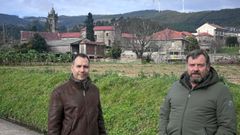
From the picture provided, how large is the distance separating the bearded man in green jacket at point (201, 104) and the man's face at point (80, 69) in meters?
0.87

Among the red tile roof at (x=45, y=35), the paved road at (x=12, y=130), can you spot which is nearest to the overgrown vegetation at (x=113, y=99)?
the paved road at (x=12, y=130)

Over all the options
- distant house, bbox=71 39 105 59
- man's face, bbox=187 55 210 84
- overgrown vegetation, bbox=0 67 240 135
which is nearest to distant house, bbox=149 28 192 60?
distant house, bbox=71 39 105 59

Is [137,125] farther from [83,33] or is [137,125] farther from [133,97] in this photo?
[83,33]

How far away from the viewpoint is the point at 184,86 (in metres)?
3.86

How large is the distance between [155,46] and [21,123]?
67419 millimetres

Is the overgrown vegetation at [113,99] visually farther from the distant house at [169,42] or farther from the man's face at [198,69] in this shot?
the distant house at [169,42]

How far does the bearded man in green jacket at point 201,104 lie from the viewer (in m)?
3.61

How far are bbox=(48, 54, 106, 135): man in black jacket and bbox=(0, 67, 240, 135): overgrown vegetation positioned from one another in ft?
10.4

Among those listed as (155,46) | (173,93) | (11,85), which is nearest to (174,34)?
(155,46)

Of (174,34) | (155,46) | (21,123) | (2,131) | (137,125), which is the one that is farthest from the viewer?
(174,34)

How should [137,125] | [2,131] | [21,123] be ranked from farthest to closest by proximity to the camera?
[21,123]
[2,131]
[137,125]

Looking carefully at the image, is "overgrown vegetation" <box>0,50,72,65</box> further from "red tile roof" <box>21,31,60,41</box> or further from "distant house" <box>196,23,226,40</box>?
"distant house" <box>196,23,226,40</box>

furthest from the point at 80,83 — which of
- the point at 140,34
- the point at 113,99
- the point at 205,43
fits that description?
the point at 205,43

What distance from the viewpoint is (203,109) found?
3686 millimetres
